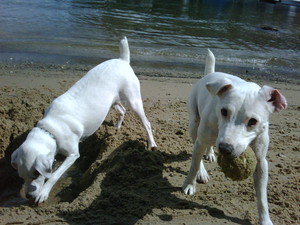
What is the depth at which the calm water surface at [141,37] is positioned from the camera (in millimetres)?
11078

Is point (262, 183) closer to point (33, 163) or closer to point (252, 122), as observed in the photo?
point (252, 122)

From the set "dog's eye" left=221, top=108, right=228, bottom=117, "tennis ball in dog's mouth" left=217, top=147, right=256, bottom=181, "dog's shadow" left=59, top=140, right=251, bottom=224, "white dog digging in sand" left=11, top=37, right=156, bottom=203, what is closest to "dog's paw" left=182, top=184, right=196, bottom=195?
"dog's shadow" left=59, top=140, right=251, bottom=224

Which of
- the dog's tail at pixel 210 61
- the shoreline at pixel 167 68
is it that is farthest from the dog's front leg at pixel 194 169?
the shoreline at pixel 167 68

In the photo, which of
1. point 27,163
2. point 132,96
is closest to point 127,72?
A: point 132,96

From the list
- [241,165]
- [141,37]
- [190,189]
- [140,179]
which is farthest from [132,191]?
[141,37]

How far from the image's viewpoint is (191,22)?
1895 cm

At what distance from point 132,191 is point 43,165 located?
1.05m

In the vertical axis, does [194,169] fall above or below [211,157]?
above

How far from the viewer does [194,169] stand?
418 cm

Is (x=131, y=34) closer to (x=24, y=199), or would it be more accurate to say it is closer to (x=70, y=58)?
(x=70, y=58)

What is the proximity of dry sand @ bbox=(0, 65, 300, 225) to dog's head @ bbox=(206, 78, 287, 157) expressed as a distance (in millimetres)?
1109

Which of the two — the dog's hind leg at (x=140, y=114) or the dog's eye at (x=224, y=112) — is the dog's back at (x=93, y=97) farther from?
the dog's eye at (x=224, y=112)

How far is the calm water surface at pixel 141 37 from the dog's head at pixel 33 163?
20.5ft

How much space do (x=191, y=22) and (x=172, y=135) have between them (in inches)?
562
